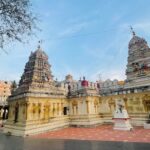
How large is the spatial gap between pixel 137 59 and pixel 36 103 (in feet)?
54.5

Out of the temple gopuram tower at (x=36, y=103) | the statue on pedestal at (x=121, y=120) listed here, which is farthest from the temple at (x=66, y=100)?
the statue on pedestal at (x=121, y=120)

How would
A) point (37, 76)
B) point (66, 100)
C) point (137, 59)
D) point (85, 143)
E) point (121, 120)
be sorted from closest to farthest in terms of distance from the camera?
point (85, 143) < point (121, 120) < point (37, 76) < point (66, 100) < point (137, 59)

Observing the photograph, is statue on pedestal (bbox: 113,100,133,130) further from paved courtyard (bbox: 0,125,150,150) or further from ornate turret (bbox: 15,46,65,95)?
ornate turret (bbox: 15,46,65,95)

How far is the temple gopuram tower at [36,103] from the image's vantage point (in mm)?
14694

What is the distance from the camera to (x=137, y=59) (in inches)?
926

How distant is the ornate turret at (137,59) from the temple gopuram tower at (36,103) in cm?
1083

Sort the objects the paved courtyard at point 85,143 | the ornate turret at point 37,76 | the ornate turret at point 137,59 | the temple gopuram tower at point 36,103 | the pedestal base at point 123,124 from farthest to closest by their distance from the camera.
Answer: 1. the ornate turret at point 137,59
2. the ornate turret at point 37,76
3. the temple gopuram tower at point 36,103
4. the pedestal base at point 123,124
5. the paved courtyard at point 85,143

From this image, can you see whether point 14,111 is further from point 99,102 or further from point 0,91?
point 0,91

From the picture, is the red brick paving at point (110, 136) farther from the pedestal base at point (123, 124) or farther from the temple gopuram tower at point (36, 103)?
the temple gopuram tower at point (36, 103)

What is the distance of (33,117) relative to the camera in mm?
15109

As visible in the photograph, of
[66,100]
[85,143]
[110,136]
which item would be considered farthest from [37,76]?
[85,143]

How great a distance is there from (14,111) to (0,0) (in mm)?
13704

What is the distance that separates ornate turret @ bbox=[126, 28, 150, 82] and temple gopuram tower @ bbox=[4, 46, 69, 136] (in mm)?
10830

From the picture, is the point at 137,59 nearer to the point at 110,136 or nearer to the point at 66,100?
the point at 66,100
